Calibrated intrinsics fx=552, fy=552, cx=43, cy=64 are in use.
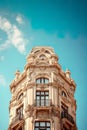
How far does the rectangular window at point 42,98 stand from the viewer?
72081mm

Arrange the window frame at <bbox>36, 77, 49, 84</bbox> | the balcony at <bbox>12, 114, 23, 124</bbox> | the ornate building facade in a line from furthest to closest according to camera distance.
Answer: the window frame at <bbox>36, 77, 49, 84</bbox>
the balcony at <bbox>12, 114, 23, 124</bbox>
the ornate building facade

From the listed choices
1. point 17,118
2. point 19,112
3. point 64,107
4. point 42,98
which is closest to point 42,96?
point 42,98

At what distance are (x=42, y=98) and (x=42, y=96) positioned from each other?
15.7 inches

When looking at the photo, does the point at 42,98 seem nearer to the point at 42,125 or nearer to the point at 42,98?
the point at 42,98

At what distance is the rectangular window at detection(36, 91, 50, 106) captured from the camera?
236ft

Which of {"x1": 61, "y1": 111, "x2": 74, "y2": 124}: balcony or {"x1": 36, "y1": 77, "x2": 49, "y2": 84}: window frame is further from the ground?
{"x1": 36, "y1": 77, "x2": 49, "y2": 84}: window frame

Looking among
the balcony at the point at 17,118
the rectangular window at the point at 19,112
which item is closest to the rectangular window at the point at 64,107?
the rectangular window at the point at 19,112

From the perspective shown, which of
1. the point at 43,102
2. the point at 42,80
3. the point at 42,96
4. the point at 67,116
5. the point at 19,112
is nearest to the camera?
the point at 43,102

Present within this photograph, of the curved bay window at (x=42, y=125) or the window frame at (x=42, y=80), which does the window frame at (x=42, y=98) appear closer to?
the window frame at (x=42, y=80)

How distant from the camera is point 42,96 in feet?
241

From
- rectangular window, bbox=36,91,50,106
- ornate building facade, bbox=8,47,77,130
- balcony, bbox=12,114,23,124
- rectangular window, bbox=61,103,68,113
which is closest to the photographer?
ornate building facade, bbox=8,47,77,130

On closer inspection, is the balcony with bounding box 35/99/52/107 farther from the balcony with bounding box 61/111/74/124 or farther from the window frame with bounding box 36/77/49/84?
the window frame with bounding box 36/77/49/84

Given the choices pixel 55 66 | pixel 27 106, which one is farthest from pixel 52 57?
pixel 27 106

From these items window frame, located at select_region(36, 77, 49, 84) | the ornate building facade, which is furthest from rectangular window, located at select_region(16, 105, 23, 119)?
window frame, located at select_region(36, 77, 49, 84)
